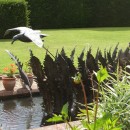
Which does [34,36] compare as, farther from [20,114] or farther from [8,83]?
[8,83]

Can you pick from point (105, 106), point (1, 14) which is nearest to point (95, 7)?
point (1, 14)

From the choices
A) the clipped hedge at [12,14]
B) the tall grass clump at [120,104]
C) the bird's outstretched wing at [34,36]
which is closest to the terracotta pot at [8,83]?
the bird's outstretched wing at [34,36]

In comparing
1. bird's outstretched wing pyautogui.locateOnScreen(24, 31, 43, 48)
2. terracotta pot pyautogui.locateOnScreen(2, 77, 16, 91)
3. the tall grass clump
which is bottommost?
terracotta pot pyautogui.locateOnScreen(2, 77, 16, 91)

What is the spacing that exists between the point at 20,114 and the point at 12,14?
13.8m

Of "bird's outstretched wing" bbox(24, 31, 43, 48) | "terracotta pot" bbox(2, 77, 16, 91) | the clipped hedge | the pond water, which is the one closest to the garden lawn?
the clipped hedge

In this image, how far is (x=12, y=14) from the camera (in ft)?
65.8

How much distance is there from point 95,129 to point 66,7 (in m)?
24.4

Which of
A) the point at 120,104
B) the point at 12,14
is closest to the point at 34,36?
the point at 120,104

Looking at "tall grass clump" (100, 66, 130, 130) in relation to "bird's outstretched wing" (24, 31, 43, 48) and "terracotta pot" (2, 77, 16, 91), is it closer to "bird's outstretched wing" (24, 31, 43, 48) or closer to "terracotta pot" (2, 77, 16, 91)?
"bird's outstretched wing" (24, 31, 43, 48)

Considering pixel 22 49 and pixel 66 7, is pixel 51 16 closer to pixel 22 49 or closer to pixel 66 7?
pixel 66 7

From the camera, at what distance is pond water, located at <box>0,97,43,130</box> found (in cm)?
612

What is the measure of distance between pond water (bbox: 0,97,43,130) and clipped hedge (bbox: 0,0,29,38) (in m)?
12.4

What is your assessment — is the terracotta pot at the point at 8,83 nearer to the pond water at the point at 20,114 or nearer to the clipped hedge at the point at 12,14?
the pond water at the point at 20,114

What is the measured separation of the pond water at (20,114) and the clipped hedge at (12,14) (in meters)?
12.4
